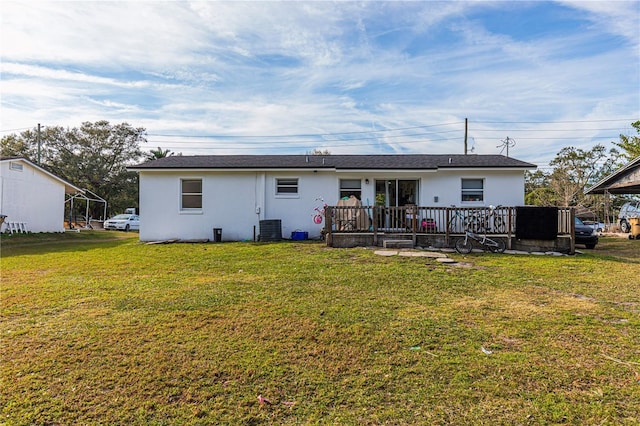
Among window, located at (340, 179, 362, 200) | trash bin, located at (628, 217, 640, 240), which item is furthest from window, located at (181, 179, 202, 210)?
trash bin, located at (628, 217, 640, 240)

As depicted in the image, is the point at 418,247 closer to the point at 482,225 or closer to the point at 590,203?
the point at 482,225

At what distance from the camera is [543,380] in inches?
118

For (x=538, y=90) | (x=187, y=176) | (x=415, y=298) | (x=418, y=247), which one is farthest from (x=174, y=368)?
(x=538, y=90)

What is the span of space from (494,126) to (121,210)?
39.8 meters

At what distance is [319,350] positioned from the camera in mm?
3582

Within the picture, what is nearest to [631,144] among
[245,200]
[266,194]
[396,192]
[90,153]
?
[396,192]

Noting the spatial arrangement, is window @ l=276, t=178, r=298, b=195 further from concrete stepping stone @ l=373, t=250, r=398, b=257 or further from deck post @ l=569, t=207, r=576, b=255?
deck post @ l=569, t=207, r=576, b=255

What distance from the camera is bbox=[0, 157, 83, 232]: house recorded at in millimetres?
18062

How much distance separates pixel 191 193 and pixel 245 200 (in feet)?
7.89

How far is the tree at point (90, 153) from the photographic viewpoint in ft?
115

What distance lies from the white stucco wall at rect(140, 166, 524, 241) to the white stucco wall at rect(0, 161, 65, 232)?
905cm

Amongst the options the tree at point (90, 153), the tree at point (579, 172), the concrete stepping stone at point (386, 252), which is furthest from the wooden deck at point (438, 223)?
the tree at point (90, 153)

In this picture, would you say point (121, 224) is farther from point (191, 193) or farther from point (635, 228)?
point (635, 228)

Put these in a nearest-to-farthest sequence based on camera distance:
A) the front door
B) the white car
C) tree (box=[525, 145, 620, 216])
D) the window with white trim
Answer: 1. the front door
2. the window with white trim
3. the white car
4. tree (box=[525, 145, 620, 216])
